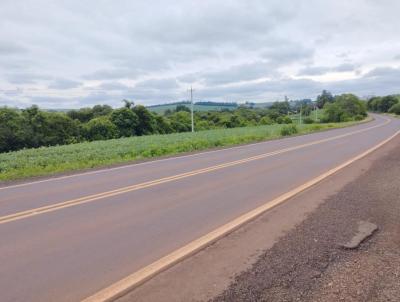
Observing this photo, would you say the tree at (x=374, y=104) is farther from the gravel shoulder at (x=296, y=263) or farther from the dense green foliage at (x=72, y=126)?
the gravel shoulder at (x=296, y=263)

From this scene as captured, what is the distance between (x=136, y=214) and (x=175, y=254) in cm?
214

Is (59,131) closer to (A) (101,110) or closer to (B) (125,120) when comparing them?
(B) (125,120)

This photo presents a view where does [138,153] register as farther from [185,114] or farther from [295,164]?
[185,114]

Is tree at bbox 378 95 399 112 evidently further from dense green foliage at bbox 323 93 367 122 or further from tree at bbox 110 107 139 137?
tree at bbox 110 107 139 137

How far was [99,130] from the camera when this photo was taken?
198 feet

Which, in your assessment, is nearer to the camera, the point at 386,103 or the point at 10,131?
the point at 10,131

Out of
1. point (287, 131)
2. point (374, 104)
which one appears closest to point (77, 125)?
point (287, 131)

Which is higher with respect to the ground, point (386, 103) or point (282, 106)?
point (282, 106)

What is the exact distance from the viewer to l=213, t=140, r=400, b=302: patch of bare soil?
12.4 ft

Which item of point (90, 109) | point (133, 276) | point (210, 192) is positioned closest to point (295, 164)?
point (210, 192)

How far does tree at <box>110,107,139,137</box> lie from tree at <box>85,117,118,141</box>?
2.40m

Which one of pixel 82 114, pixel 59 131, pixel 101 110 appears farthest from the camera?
pixel 101 110

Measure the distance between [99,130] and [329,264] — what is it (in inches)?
2311

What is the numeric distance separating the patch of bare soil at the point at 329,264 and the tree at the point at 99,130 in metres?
55.9
